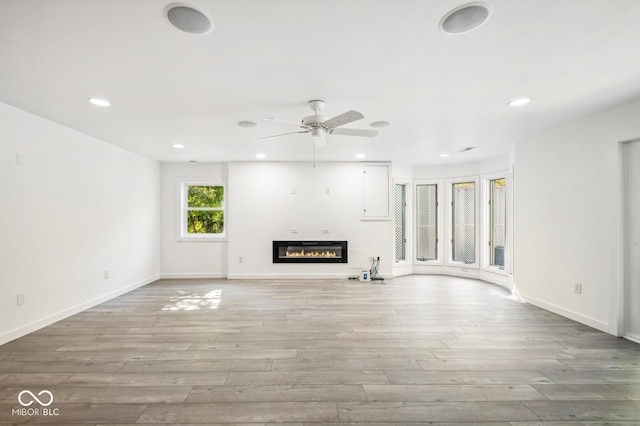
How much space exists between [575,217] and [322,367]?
365 cm

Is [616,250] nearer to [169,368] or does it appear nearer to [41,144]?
[169,368]

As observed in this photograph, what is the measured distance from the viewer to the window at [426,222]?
21.6ft

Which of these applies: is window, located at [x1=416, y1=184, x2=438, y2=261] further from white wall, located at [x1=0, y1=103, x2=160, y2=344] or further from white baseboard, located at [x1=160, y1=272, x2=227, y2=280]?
white wall, located at [x1=0, y1=103, x2=160, y2=344]

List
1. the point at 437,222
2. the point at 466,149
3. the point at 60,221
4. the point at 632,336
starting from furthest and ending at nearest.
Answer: the point at 437,222 < the point at 466,149 < the point at 60,221 < the point at 632,336

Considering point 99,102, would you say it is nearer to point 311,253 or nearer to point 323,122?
point 323,122

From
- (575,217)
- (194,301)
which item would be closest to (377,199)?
(575,217)

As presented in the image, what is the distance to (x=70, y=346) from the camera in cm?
279

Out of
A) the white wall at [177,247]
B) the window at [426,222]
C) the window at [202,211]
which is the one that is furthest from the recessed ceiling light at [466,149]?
the window at [202,211]

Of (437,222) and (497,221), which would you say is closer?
(497,221)

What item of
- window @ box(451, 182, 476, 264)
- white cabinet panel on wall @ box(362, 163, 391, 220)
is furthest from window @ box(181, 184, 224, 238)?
window @ box(451, 182, 476, 264)

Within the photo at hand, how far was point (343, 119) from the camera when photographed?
8.64 feet

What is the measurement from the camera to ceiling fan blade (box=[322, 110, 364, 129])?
249 cm

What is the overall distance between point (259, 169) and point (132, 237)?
2.70 meters

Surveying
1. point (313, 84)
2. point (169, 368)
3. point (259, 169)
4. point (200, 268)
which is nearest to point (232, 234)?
point (200, 268)
